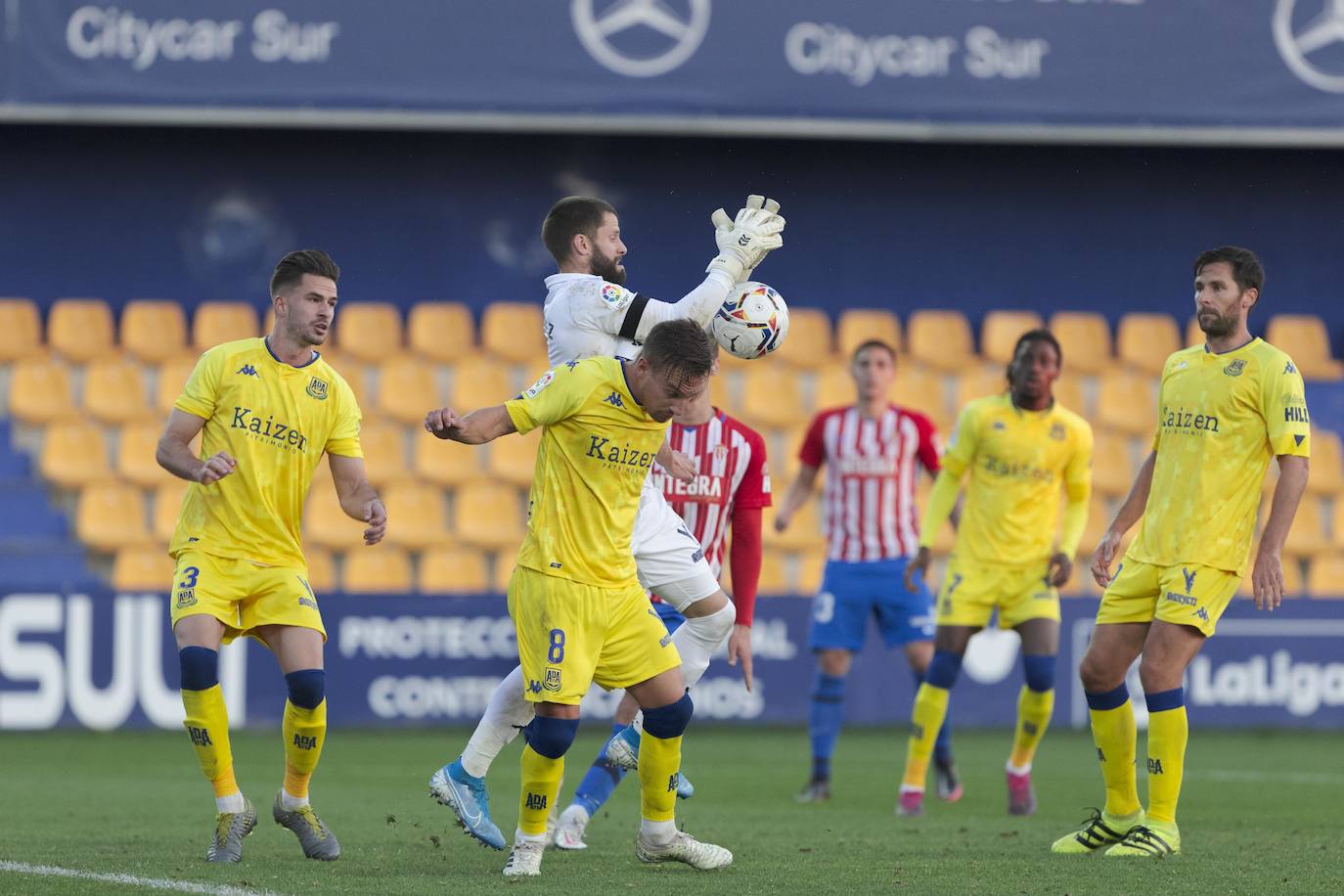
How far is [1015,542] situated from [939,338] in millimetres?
6782

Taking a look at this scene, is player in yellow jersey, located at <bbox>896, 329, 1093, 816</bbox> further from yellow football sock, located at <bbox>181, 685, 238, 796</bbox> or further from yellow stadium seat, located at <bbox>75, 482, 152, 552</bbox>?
yellow stadium seat, located at <bbox>75, 482, 152, 552</bbox>

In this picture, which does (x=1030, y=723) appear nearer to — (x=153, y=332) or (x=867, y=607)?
(x=867, y=607)

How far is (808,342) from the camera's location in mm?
15438

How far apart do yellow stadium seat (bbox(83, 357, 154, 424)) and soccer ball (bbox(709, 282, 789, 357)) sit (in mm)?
8745

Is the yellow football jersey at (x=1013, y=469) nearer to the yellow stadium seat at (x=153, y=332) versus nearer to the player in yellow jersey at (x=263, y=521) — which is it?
the player in yellow jersey at (x=263, y=521)

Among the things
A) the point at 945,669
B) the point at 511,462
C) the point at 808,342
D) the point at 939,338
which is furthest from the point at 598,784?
the point at 939,338

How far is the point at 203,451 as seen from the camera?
6.61m

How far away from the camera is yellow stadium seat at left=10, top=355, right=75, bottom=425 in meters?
14.4

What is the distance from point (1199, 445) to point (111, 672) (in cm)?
800

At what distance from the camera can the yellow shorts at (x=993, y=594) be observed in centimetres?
895

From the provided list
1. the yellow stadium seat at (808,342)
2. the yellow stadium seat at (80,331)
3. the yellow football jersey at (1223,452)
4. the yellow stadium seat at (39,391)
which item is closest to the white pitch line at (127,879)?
the yellow football jersey at (1223,452)

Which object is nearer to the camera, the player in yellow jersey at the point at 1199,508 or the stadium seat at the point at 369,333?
the player in yellow jersey at the point at 1199,508

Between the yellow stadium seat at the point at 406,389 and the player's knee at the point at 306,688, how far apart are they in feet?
27.3

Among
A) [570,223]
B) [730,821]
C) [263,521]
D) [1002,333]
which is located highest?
[1002,333]
